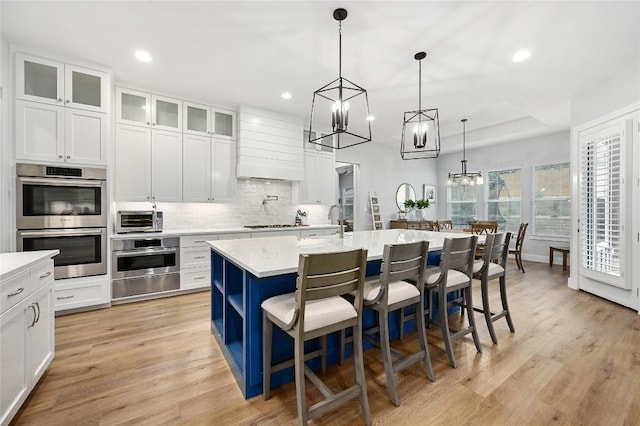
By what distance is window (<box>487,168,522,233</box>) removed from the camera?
6.88 meters

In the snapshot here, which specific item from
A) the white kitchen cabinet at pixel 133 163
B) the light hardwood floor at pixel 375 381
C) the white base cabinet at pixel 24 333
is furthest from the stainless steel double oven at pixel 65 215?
the white base cabinet at pixel 24 333

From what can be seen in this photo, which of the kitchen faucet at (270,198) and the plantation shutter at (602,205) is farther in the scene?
the kitchen faucet at (270,198)

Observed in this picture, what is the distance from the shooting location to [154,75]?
11.6 feet

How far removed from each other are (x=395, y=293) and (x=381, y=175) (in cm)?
559

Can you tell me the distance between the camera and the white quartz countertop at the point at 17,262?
150cm

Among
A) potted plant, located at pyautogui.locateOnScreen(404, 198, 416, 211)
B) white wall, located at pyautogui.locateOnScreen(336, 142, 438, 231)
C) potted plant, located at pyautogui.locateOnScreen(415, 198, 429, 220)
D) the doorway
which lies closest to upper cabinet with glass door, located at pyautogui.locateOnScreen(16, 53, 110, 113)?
white wall, located at pyautogui.locateOnScreen(336, 142, 438, 231)

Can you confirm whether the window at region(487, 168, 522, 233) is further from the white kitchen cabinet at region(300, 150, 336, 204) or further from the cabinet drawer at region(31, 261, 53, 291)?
the cabinet drawer at region(31, 261, 53, 291)

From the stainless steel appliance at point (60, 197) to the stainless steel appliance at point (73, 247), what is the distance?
0.24 ft

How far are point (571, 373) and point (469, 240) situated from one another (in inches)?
46.6

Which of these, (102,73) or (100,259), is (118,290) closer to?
(100,259)

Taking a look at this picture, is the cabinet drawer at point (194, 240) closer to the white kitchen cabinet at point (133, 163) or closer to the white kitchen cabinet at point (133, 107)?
the white kitchen cabinet at point (133, 163)

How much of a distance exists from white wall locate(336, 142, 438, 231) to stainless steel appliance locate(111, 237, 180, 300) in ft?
13.2

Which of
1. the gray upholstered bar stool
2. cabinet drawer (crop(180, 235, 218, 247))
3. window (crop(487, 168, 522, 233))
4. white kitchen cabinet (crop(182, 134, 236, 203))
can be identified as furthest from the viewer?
window (crop(487, 168, 522, 233))

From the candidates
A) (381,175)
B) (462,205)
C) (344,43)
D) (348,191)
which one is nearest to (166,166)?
(344,43)
